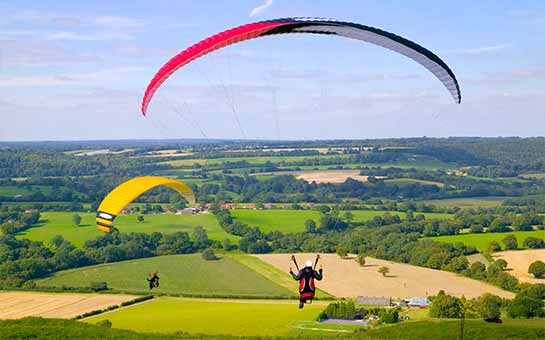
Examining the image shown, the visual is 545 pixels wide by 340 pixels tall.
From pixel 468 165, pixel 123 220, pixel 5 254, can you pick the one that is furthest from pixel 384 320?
pixel 468 165

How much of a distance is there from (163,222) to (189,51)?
70879 mm

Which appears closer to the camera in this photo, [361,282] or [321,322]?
[321,322]

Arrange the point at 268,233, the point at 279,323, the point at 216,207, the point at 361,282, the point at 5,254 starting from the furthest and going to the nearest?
1. the point at 216,207
2. the point at 268,233
3. the point at 5,254
4. the point at 361,282
5. the point at 279,323

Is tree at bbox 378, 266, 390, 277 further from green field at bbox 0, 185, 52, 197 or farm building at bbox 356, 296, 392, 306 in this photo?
green field at bbox 0, 185, 52, 197

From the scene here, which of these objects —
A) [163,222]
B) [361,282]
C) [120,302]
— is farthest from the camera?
[163,222]

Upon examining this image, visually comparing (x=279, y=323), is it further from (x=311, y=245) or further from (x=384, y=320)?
(x=311, y=245)

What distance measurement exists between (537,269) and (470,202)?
5747cm

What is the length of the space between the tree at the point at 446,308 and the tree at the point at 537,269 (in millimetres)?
14680

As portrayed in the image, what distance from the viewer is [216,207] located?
102375 millimetres

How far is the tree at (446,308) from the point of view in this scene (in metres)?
48.3

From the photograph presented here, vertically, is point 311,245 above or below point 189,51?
below

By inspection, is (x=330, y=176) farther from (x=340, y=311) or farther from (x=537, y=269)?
(x=340, y=311)

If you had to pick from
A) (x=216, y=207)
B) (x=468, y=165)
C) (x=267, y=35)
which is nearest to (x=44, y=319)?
(x=267, y=35)

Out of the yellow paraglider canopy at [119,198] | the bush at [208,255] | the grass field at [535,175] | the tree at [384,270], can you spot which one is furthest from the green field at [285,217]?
the grass field at [535,175]
